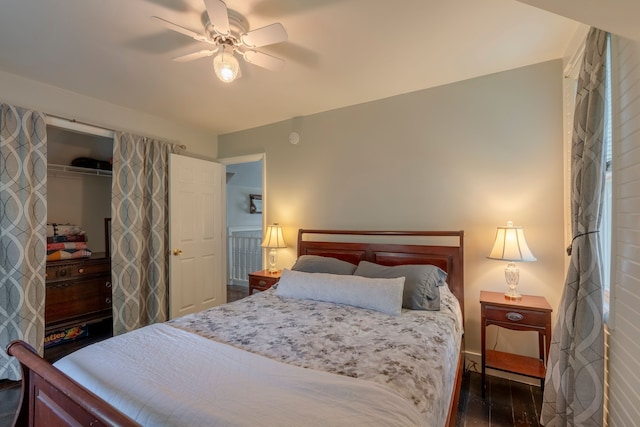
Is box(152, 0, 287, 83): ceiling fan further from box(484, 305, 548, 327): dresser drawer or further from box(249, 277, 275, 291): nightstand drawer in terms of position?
box(484, 305, 548, 327): dresser drawer

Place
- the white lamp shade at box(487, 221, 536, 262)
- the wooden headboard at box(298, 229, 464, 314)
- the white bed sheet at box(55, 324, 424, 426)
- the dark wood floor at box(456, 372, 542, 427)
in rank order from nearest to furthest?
the white bed sheet at box(55, 324, 424, 426) < the dark wood floor at box(456, 372, 542, 427) < the white lamp shade at box(487, 221, 536, 262) < the wooden headboard at box(298, 229, 464, 314)

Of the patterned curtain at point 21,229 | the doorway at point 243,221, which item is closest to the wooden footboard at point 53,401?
the patterned curtain at point 21,229

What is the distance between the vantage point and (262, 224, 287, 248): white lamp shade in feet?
11.2

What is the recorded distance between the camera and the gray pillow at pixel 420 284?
2129 mm

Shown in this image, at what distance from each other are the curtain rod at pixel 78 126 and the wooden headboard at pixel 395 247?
2.29m

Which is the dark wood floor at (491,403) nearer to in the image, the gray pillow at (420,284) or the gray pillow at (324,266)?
the gray pillow at (420,284)

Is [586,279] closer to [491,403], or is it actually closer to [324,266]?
[491,403]

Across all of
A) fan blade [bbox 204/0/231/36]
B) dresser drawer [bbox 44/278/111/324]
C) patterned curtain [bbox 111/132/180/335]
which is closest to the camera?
fan blade [bbox 204/0/231/36]

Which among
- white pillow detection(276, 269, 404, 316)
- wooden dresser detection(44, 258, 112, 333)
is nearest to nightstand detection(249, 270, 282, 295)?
white pillow detection(276, 269, 404, 316)

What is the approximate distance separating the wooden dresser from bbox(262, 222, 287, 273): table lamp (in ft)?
6.02

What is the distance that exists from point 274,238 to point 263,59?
197 cm

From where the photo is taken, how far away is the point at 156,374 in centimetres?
118

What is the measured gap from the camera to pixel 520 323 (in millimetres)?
2107

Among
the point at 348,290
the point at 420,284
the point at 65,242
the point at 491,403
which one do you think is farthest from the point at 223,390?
the point at 65,242
